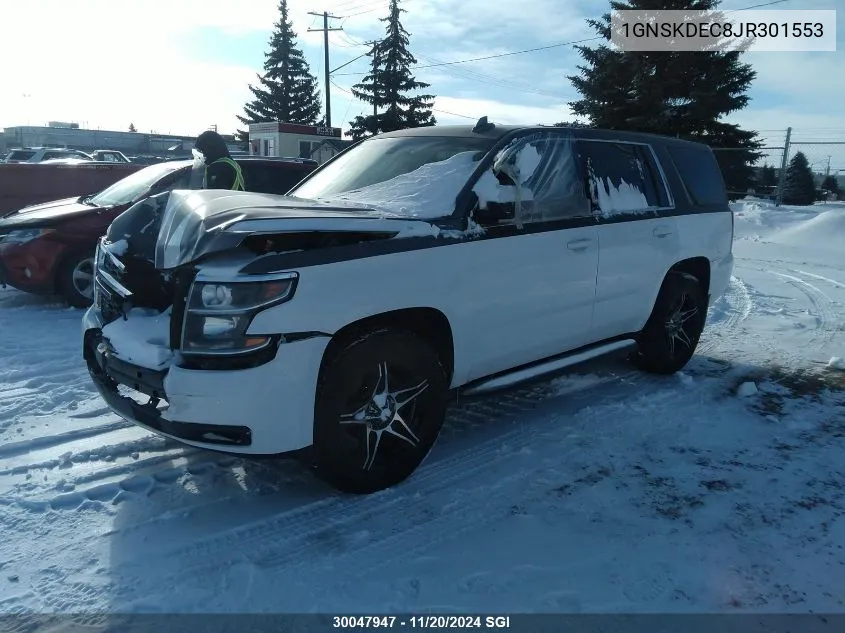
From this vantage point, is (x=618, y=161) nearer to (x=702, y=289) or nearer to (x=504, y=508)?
(x=702, y=289)

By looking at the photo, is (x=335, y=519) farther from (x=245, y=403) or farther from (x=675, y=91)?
(x=675, y=91)

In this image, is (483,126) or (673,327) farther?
(673,327)

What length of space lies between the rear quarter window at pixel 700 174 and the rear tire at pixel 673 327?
2.37 feet

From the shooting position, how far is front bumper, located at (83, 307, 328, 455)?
2.81m

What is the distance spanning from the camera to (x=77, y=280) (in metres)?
7.11

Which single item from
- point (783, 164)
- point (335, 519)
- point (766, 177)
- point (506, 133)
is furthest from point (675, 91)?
point (335, 519)

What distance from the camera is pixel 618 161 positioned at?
4711 millimetres

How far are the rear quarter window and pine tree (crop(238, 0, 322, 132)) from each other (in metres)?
44.1

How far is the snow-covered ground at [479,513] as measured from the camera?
2639 millimetres

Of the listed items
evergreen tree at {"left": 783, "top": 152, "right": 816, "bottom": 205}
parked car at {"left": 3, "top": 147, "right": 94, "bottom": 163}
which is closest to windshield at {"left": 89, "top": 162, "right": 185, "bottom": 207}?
parked car at {"left": 3, "top": 147, "right": 94, "bottom": 163}

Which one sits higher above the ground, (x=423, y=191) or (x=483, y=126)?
(x=483, y=126)

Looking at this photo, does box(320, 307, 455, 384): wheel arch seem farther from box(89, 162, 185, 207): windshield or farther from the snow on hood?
box(89, 162, 185, 207): windshield

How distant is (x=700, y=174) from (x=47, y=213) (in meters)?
6.75

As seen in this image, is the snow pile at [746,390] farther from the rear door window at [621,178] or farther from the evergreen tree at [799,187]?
the evergreen tree at [799,187]
